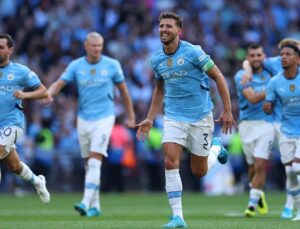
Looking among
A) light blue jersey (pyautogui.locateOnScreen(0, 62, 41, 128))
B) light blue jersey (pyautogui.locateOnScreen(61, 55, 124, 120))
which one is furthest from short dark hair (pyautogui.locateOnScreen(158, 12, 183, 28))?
light blue jersey (pyautogui.locateOnScreen(61, 55, 124, 120))

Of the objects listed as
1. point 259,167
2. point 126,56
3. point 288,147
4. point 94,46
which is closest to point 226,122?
point 288,147

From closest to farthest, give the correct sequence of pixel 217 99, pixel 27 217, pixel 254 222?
pixel 254 222 → pixel 27 217 → pixel 217 99

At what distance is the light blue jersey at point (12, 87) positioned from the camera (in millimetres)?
15023

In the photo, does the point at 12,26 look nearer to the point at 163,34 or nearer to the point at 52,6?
the point at 52,6

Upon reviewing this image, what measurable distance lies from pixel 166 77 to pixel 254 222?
2.53 meters

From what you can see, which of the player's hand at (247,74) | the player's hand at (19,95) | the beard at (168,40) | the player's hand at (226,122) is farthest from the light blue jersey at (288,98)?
the player's hand at (19,95)

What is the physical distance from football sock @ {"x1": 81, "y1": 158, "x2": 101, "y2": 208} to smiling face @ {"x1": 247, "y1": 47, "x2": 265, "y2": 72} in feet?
10.2

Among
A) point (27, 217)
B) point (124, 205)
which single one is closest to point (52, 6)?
point (124, 205)

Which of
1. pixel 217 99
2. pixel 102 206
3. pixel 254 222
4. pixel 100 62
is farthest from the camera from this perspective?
pixel 217 99

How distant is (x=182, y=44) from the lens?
1358 centimetres

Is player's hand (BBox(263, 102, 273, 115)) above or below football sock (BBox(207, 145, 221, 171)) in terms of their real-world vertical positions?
above

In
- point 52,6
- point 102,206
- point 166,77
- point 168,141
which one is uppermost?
point 52,6

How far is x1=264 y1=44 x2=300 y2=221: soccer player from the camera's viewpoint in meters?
15.7

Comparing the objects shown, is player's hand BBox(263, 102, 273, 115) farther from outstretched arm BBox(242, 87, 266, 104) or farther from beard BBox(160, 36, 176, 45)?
beard BBox(160, 36, 176, 45)
